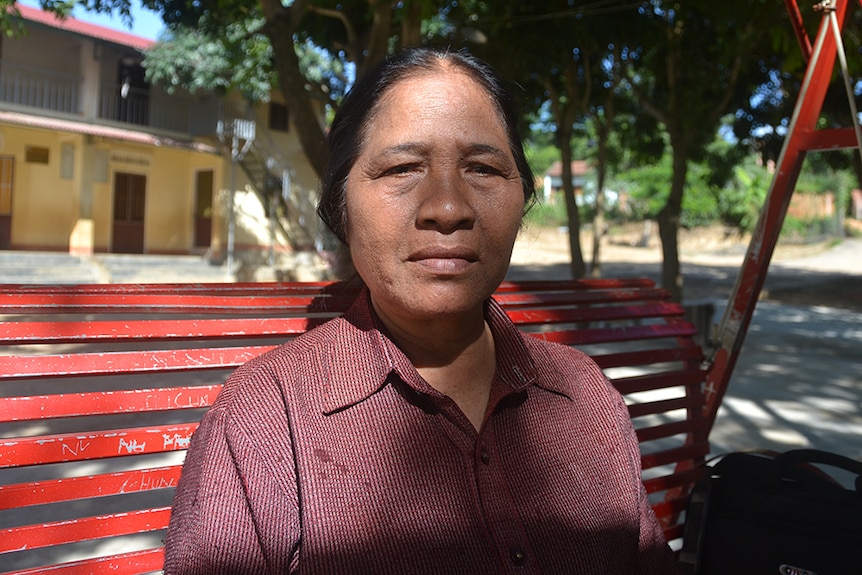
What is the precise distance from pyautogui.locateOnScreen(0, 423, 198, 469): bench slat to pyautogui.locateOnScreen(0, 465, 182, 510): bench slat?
0.15 feet

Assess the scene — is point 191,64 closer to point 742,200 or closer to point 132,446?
point 132,446

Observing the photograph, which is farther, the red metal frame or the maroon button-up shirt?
the red metal frame

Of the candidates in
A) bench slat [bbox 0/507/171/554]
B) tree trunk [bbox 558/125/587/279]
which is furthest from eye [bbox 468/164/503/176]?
tree trunk [bbox 558/125/587/279]

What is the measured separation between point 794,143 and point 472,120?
1607mm

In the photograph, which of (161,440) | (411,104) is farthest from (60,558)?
(411,104)

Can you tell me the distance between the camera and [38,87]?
16.6 meters

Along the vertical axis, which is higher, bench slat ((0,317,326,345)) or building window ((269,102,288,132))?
building window ((269,102,288,132))

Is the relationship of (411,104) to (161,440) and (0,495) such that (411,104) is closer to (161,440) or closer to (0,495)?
(161,440)

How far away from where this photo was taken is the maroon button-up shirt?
1.20 m

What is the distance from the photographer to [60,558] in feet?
9.07

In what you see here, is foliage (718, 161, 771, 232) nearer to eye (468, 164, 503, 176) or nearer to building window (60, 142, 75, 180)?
building window (60, 142, 75, 180)

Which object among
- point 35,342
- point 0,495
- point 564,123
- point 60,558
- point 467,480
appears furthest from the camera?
point 564,123

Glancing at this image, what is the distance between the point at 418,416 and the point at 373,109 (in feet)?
1.95

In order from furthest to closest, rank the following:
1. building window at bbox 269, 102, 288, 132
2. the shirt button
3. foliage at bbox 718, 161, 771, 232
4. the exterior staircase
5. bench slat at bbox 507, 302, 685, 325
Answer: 1. foliage at bbox 718, 161, 771, 232
2. building window at bbox 269, 102, 288, 132
3. the exterior staircase
4. bench slat at bbox 507, 302, 685, 325
5. the shirt button
